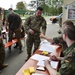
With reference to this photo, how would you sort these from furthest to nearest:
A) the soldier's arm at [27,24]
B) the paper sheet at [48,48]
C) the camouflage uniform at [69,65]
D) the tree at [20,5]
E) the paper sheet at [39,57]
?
1. the tree at [20,5]
2. the soldier's arm at [27,24]
3. the paper sheet at [48,48]
4. the paper sheet at [39,57]
5. the camouflage uniform at [69,65]

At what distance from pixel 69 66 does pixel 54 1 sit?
15.7m

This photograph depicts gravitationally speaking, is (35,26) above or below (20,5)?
below

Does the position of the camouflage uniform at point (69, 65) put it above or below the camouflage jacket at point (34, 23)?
below

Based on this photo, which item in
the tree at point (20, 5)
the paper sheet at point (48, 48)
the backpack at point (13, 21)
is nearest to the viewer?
the paper sheet at point (48, 48)

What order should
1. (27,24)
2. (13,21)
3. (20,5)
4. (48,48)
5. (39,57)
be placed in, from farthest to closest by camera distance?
1. (20,5)
2. (13,21)
3. (27,24)
4. (48,48)
5. (39,57)

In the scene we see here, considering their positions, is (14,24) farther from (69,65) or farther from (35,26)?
(69,65)

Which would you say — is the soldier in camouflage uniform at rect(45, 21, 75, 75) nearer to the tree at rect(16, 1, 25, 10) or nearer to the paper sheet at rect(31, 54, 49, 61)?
the paper sheet at rect(31, 54, 49, 61)

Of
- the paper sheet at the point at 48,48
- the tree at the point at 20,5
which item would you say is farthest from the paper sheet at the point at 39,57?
the tree at the point at 20,5

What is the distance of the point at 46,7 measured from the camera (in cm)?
1758

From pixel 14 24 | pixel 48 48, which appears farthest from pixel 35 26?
pixel 14 24

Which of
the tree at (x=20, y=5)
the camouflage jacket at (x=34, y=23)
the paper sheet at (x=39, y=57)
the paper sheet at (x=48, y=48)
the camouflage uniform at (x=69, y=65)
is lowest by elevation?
the paper sheet at (x=39, y=57)

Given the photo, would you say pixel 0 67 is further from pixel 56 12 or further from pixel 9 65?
pixel 56 12

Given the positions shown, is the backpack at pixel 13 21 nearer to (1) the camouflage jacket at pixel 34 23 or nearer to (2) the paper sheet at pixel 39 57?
(1) the camouflage jacket at pixel 34 23

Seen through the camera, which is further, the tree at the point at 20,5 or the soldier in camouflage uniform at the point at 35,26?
the tree at the point at 20,5
